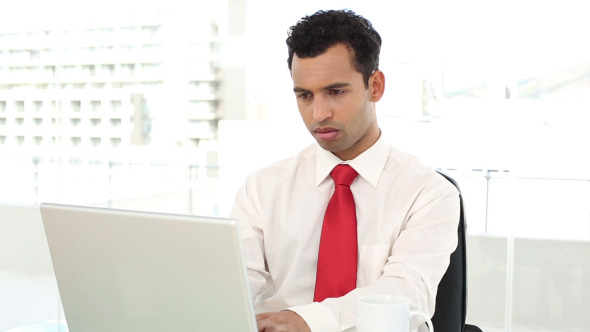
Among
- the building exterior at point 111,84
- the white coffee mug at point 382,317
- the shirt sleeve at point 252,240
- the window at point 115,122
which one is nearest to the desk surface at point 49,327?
the building exterior at point 111,84

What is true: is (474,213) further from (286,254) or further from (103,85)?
(103,85)

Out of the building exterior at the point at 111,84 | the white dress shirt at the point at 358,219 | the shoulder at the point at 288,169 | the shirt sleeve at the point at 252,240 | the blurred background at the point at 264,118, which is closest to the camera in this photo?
the white dress shirt at the point at 358,219

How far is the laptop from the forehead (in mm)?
Answer: 760

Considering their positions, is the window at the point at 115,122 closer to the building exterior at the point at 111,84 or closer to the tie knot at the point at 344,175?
the building exterior at the point at 111,84

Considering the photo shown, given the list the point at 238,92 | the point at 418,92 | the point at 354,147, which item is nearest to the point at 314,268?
the point at 354,147

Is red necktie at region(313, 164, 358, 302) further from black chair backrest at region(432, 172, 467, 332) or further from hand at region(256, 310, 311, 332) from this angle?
hand at region(256, 310, 311, 332)

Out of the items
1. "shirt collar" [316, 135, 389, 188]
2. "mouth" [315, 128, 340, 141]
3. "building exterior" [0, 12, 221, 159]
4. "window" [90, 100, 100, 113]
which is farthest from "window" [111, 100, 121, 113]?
"mouth" [315, 128, 340, 141]

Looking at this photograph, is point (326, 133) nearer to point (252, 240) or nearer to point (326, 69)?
point (326, 69)

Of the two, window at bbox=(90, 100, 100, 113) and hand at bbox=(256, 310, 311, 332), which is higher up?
window at bbox=(90, 100, 100, 113)

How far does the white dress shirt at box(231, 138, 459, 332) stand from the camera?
5.51 feet

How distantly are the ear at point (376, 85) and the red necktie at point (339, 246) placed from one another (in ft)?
0.65

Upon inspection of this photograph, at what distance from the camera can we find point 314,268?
182cm

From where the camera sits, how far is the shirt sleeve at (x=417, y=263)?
139cm

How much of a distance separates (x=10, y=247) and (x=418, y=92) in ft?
8.40
